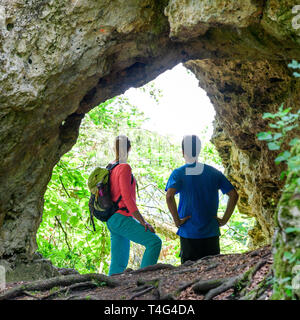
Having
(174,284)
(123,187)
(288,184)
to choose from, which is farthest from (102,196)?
(288,184)

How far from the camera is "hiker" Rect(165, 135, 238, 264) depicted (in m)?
5.18

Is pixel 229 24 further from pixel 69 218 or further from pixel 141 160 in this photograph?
pixel 141 160

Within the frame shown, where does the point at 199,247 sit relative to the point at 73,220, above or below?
below

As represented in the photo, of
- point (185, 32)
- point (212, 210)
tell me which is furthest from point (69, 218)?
point (185, 32)

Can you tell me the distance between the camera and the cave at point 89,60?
456 centimetres

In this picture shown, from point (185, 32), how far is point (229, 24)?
56cm

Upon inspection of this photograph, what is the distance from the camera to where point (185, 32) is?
487 centimetres

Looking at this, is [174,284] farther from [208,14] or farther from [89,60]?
[208,14]

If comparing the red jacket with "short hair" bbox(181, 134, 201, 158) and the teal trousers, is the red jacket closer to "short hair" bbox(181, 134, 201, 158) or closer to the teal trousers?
the teal trousers

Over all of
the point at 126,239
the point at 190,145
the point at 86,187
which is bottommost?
the point at 126,239

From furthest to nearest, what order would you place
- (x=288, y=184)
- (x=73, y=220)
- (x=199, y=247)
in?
(x=73, y=220) < (x=199, y=247) < (x=288, y=184)

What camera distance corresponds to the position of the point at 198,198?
518 centimetres

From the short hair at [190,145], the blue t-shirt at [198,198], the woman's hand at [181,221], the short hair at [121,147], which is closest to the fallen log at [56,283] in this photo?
the woman's hand at [181,221]

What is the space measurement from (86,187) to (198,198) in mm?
4440
